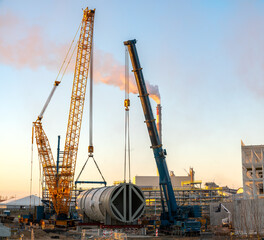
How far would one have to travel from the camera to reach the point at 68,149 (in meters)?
71.1

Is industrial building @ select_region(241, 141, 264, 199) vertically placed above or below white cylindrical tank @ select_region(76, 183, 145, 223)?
above

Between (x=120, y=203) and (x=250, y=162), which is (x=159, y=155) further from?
(x=250, y=162)

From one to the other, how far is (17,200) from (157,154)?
101935 mm

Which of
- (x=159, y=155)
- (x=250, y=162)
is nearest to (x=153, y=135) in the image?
(x=159, y=155)

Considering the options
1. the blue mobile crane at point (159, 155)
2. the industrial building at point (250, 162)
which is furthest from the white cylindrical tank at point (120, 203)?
the industrial building at point (250, 162)

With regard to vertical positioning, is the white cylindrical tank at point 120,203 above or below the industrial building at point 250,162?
below

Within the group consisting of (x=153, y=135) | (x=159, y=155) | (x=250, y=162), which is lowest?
(x=250, y=162)

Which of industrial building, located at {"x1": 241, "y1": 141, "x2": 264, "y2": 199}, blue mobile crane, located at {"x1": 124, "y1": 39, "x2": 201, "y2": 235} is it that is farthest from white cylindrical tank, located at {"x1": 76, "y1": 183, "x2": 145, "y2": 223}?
industrial building, located at {"x1": 241, "y1": 141, "x2": 264, "y2": 199}

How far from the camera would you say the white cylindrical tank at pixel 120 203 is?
39.9 m

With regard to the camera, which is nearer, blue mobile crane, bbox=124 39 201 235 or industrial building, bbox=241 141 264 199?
blue mobile crane, bbox=124 39 201 235

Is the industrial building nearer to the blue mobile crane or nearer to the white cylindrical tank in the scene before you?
the blue mobile crane

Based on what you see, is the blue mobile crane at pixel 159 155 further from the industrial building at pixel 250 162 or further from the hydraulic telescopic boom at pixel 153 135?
the industrial building at pixel 250 162

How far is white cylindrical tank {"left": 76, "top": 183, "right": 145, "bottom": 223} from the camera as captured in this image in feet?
131

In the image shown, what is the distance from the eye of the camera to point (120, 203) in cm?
4194
